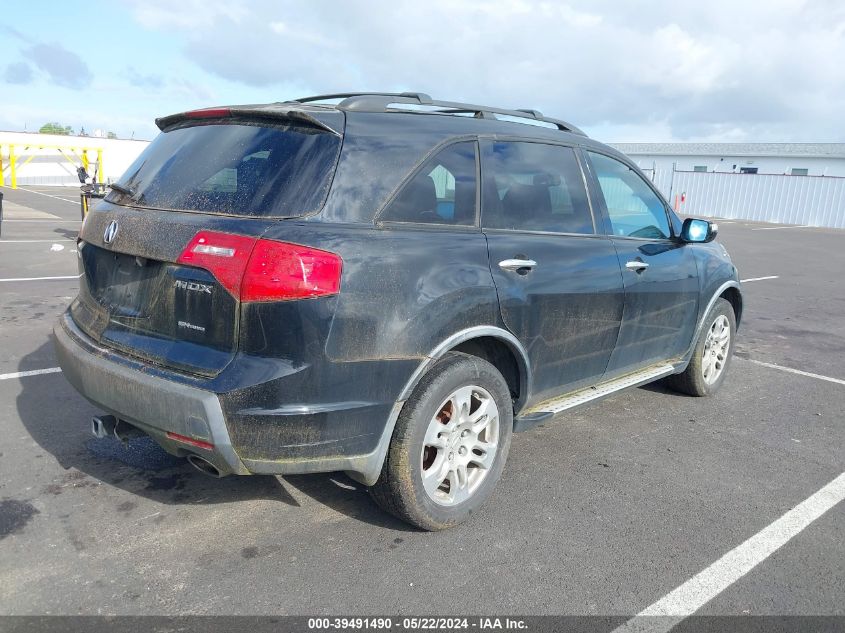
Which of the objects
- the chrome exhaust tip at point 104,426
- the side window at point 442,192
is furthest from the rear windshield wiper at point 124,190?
the side window at point 442,192

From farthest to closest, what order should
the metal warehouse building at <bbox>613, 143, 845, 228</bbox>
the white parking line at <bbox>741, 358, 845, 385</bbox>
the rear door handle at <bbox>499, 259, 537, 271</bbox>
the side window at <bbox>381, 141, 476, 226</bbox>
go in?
the metal warehouse building at <bbox>613, 143, 845, 228</bbox> < the white parking line at <bbox>741, 358, 845, 385</bbox> < the rear door handle at <bbox>499, 259, 537, 271</bbox> < the side window at <bbox>381, 141, 476, 226</bbox>

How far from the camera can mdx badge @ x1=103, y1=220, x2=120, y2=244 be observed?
3195mm

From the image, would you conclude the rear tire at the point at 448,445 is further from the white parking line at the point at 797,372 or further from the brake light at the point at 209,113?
the white parking line at the point at 797,372

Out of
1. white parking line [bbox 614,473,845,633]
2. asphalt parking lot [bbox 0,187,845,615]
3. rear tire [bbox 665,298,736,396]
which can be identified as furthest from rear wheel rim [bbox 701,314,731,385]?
white parking line [bbox 614,473,845,633]

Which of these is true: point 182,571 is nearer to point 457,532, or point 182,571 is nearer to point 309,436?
point 309,436

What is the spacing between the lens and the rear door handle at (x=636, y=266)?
4211 millimetres

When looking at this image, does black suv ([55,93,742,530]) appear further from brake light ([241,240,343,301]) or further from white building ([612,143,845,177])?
white building ([612,143,845,177])

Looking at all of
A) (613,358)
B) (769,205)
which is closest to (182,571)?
(613,358)

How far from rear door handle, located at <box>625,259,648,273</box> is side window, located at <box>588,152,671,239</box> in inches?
7.3

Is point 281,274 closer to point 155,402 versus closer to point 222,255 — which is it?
point 222,255

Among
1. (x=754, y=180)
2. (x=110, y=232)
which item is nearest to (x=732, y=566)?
(x=110, y=232)

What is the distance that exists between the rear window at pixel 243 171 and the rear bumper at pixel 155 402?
2.37 feet

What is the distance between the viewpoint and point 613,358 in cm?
426

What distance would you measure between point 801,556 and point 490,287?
184 cm
